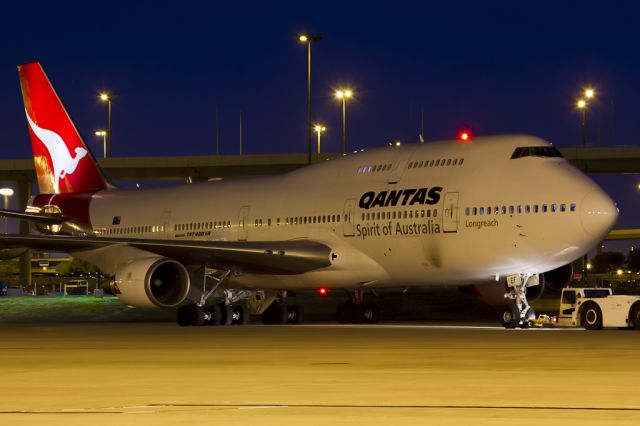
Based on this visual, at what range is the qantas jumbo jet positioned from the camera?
26766 mm

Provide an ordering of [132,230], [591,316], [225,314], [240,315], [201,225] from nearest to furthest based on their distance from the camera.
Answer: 1. [591,316]
2. [225,314]
3. [240,315]
4. [201,225]
5. [132,230]

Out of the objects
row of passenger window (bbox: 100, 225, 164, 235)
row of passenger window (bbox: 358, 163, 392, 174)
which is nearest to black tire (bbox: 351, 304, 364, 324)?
row of passenger window (bbox: 358, 163, 392, 174)

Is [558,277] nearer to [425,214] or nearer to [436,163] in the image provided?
[425,214]

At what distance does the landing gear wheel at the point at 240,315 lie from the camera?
33.0 meters

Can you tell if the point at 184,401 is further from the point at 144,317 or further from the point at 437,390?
the point at 144,317

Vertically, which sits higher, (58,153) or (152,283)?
(58,153)

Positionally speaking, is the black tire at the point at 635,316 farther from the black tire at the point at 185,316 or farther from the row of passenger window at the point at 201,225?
the row of passenger window at the point at 201,225

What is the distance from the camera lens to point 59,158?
42375 mm

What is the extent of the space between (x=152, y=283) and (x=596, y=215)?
1193 cm

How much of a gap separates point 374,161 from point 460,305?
1407 centimetres

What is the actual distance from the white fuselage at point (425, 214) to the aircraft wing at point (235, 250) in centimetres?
41

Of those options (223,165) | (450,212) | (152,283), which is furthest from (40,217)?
(223,165)

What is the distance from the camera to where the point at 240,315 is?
33.2 metres

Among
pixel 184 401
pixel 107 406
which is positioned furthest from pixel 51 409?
pixel 184 401
